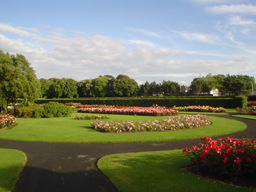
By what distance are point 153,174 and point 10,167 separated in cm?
401

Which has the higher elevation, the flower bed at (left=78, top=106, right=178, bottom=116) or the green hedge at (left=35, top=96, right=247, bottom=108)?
the green hedge at (left=35, top=96, right=247, bottom=108)

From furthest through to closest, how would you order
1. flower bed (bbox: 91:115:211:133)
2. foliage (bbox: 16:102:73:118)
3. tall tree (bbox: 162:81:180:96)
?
tall tree (bbox: 162:81:180:96) < foliage (bbox: 16:102:73:118) < flower bed (bbox: 91:115:211:133)

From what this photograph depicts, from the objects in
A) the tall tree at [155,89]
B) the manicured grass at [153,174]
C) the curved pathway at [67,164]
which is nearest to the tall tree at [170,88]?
the tall tree at [155,89]

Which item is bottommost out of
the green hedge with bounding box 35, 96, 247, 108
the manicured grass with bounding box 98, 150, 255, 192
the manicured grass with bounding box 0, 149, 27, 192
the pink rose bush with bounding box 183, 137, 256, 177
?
the manicured grass with bounding box 0, 149, 27, 192

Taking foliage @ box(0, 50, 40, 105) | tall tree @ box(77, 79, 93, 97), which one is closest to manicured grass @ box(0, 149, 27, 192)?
foliage @ box(0, 50, 40, 105)

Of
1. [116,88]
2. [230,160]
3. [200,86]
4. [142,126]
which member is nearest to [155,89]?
[116,88]

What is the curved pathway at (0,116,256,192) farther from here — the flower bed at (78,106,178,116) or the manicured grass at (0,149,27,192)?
the flower bed at (78,106,178,116)

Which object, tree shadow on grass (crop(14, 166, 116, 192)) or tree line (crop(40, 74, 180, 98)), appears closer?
tree shadow on grass (crop(14, 166, 116, 192))

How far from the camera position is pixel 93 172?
545 centimetres

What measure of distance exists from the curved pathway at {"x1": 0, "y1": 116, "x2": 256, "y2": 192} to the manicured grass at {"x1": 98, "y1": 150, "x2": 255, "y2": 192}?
328 millimetres

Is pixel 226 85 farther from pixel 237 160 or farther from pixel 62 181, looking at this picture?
pixel 62 181

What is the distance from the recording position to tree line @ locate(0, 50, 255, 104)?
67.8 ft

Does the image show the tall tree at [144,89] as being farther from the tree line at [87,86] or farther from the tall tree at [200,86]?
the tall tree at [200,86]

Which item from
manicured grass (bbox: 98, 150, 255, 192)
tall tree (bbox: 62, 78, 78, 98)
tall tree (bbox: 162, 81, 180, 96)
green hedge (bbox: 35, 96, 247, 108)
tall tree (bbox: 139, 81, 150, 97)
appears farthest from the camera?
tall tree (bbox: 139, 81, 150, 97)
